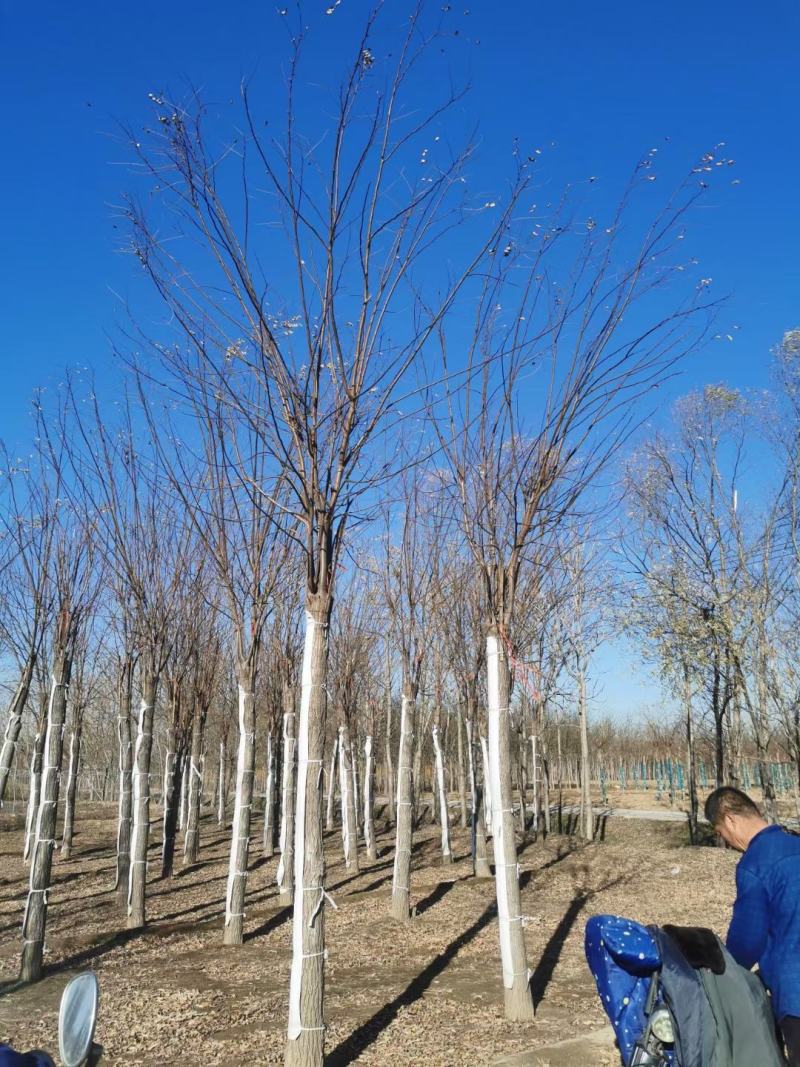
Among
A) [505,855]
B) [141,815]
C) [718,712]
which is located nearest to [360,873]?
[141,815]

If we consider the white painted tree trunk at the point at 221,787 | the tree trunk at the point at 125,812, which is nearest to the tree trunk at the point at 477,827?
the tree trunk at the point at 125,812

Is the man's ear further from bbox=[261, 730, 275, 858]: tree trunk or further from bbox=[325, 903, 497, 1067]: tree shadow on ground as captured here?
bbox=[261, 730, 275, 858]: tree trunk

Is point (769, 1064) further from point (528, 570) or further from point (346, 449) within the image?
point (528, 570)

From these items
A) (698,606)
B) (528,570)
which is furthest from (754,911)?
(698,606)

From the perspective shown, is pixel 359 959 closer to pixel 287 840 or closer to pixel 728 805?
pixel 287 840

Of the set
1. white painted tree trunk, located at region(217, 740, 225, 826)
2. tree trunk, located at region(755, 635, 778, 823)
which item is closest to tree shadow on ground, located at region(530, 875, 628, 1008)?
tree trunk, located at region(755, 635, 778, 823)

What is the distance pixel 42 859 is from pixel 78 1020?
686cm

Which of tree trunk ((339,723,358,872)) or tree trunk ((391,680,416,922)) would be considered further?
tree trunk ((339,723,358,872))

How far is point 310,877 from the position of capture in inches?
204

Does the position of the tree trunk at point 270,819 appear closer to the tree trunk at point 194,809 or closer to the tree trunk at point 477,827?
the tree trunk at point 194,809

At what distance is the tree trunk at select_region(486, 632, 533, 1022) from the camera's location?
641cm

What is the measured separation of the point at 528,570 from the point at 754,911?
434 inches

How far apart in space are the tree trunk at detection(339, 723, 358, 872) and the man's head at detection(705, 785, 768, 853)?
515 inches

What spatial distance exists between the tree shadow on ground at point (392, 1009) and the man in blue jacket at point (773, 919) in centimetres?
361
